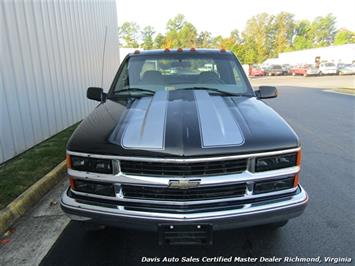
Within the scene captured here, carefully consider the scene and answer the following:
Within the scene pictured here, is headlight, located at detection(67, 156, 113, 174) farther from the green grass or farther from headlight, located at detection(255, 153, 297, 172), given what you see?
the green grass

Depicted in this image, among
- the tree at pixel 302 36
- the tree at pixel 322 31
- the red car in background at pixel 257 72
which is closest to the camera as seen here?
the red car in background at pixel 257 72

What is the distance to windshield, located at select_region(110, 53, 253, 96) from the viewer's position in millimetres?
3713

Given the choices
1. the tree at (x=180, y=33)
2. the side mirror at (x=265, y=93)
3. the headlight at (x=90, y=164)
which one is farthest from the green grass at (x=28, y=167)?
the tree at (x=180, y=33)

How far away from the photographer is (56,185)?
448cm

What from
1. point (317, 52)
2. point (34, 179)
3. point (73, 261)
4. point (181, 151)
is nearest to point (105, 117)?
point (181, 151)

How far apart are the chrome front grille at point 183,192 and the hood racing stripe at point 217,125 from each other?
1.06ft

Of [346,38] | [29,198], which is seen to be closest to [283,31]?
[346,38]

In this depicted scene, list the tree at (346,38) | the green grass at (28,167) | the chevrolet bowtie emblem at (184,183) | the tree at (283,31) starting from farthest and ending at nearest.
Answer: the tree at (283,31) → the tree at (346,38) → the green grass at (28,167) → the chevrolet bowtie emblem at (184,183)

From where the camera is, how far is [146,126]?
2.53m

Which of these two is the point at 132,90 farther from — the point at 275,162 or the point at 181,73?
the point at 275,162

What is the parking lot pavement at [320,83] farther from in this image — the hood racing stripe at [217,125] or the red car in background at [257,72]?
the hood racing stripe at [217,125]

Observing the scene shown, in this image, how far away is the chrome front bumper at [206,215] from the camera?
2.26 m

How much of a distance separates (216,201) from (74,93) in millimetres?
6845

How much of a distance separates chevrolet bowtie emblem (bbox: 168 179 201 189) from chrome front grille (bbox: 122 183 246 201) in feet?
0.15
